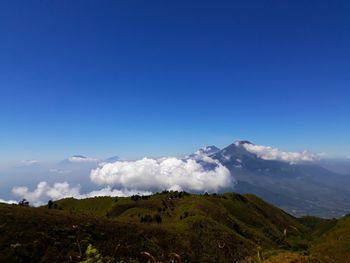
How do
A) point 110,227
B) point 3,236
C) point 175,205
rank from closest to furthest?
point 3,236
point 110,227
point 175,205

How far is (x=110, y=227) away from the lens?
2287 inches

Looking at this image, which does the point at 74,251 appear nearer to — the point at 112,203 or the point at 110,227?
the point at 110,227

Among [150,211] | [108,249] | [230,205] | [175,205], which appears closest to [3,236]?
[108,249]

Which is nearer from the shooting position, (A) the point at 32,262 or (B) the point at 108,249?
(A) the point at 32,262

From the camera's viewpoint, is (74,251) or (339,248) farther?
(339,248)

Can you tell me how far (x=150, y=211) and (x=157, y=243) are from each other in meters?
70.9

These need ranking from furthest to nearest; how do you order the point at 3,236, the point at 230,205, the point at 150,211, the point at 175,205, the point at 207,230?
the point at 230,205
the point at 175,205
the point at 150,211
the point at 207,230
the point at 3,236

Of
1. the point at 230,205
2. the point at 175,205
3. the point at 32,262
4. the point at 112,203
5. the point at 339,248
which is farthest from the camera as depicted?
the point at 230,205

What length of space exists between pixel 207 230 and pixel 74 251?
63315 millimetres

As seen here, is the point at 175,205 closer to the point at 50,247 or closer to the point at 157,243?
the point at 157,243

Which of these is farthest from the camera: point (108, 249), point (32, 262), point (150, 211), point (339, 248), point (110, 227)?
point (150, 211)

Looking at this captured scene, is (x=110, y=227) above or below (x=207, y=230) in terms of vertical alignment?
above

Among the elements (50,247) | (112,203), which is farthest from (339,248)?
(112,203)

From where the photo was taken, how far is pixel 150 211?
12975cm
